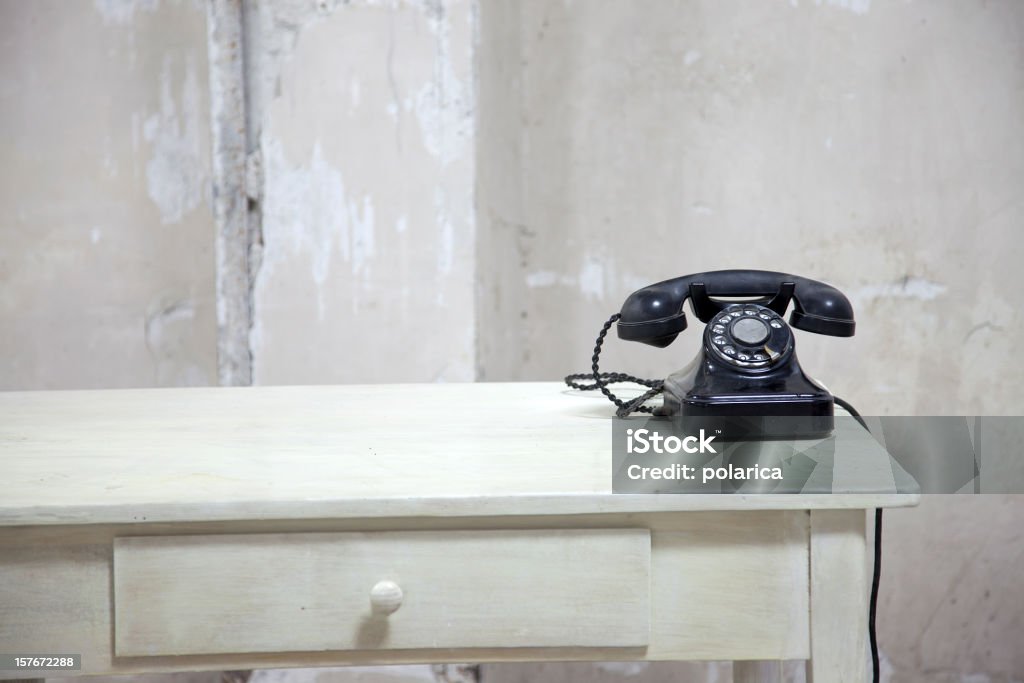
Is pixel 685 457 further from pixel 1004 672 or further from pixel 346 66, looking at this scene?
pixel 1004 672

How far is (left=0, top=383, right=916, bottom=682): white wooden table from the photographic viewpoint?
1.90 ft

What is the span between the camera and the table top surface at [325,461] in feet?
1.87

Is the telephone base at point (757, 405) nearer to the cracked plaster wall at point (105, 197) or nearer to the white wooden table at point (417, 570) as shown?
the white wooden table at point (417, 570)

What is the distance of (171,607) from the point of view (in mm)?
589

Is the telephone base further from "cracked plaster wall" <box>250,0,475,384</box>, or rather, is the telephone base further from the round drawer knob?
"cracked plaster wall" <box>250,0,475,384</box>

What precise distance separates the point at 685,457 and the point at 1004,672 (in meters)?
1.53

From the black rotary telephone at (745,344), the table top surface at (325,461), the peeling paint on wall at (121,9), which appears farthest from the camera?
the peeling paint on wall at (121,9)

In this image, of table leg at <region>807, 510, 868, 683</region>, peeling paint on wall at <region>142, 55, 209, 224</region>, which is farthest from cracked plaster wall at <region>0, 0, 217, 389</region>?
table leg at <region>807, 510, 868, 683</region>

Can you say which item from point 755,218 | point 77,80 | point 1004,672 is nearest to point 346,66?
point 77,80

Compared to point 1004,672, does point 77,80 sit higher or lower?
higher

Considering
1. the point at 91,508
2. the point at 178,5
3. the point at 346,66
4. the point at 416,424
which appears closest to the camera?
the point at 91,508

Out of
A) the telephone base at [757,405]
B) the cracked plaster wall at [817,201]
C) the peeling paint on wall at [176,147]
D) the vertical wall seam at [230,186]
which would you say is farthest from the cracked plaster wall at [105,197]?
the telephone base at [757,405]

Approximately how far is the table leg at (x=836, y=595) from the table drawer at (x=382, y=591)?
0.12m

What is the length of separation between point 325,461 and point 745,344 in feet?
1.23
